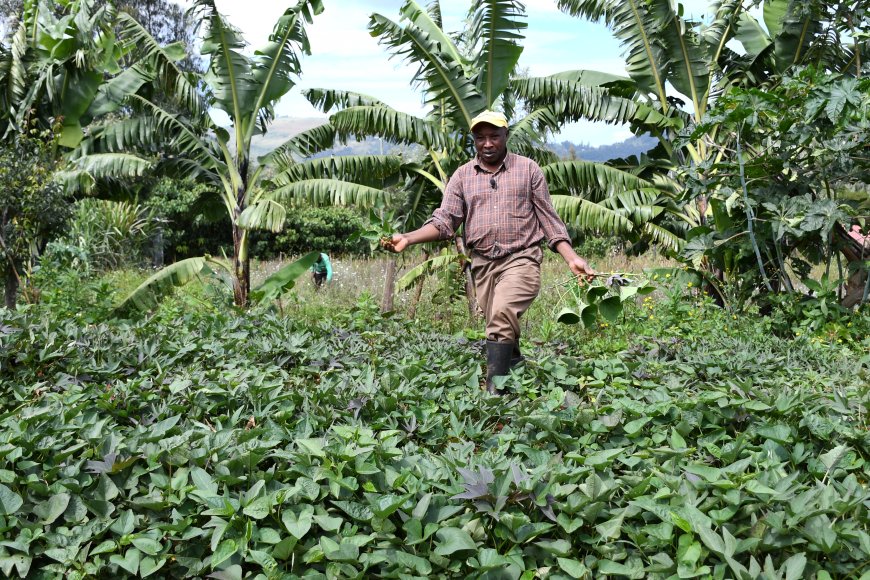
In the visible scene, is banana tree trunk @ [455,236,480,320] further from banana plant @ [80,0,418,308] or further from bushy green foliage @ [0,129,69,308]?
bushy green foliage @ [0,129,69,308]

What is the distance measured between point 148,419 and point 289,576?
1637mm

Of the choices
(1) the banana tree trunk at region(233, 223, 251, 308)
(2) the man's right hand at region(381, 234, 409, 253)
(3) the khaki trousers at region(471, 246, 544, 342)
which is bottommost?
(1) the banana tree trunk at region(233, 223, 251, 308)

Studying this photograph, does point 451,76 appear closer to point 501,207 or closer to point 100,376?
point 501,207

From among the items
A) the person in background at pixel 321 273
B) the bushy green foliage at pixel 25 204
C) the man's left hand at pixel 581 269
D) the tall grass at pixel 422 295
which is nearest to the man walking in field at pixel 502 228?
the man's left hand at pixel 581 269

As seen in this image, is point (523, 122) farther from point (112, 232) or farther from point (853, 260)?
point (112, 232)

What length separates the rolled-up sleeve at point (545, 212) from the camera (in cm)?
504

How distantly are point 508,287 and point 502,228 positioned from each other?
0.40m

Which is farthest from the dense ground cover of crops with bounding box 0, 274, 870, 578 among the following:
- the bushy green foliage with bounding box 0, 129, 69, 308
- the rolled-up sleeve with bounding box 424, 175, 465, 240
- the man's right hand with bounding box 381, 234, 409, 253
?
the bushy green foliage with bounding box 0, 129, 69, 308

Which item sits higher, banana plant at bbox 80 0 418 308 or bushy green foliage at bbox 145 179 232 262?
banana plant at bbox 80 0 418 308

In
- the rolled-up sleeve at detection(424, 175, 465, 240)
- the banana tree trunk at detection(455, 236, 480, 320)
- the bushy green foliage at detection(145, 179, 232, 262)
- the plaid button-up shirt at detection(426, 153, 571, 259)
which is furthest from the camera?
the bushy green foliage at detection(145, 179, 232, 262)

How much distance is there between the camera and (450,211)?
518 centimetres

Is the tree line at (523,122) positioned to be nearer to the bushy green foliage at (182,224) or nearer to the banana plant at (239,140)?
the banana plant at (239,140)

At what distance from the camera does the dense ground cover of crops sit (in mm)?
2627

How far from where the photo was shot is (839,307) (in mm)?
7023
